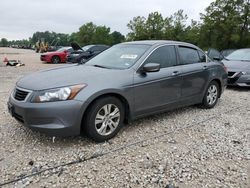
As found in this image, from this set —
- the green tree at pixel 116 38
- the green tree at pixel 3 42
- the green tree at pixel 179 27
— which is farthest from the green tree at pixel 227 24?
the green tree at pixel 3 42

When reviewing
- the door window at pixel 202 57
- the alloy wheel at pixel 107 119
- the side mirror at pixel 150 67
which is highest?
the door window at pixel 202 57

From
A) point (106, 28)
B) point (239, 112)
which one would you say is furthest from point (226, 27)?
point (106, 28)

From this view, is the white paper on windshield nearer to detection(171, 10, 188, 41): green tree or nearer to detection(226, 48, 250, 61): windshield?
detection(226, 48, 250, 61): windshield

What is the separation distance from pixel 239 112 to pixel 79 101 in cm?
375

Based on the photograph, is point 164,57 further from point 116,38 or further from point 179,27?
point 116,38

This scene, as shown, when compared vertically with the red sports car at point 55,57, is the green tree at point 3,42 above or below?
above

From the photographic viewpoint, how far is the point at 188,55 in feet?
16.9

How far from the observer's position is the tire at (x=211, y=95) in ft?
18.2

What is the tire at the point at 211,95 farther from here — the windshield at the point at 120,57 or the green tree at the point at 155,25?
the green tree at the point at 155,25

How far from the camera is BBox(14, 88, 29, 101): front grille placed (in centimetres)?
344

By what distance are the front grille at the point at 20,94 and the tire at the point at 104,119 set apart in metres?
0.88

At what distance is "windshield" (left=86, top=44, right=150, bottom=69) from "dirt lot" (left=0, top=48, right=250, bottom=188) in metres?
1.09

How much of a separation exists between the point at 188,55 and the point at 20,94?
3296mm

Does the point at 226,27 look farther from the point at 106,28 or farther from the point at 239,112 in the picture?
the point at 106,28
